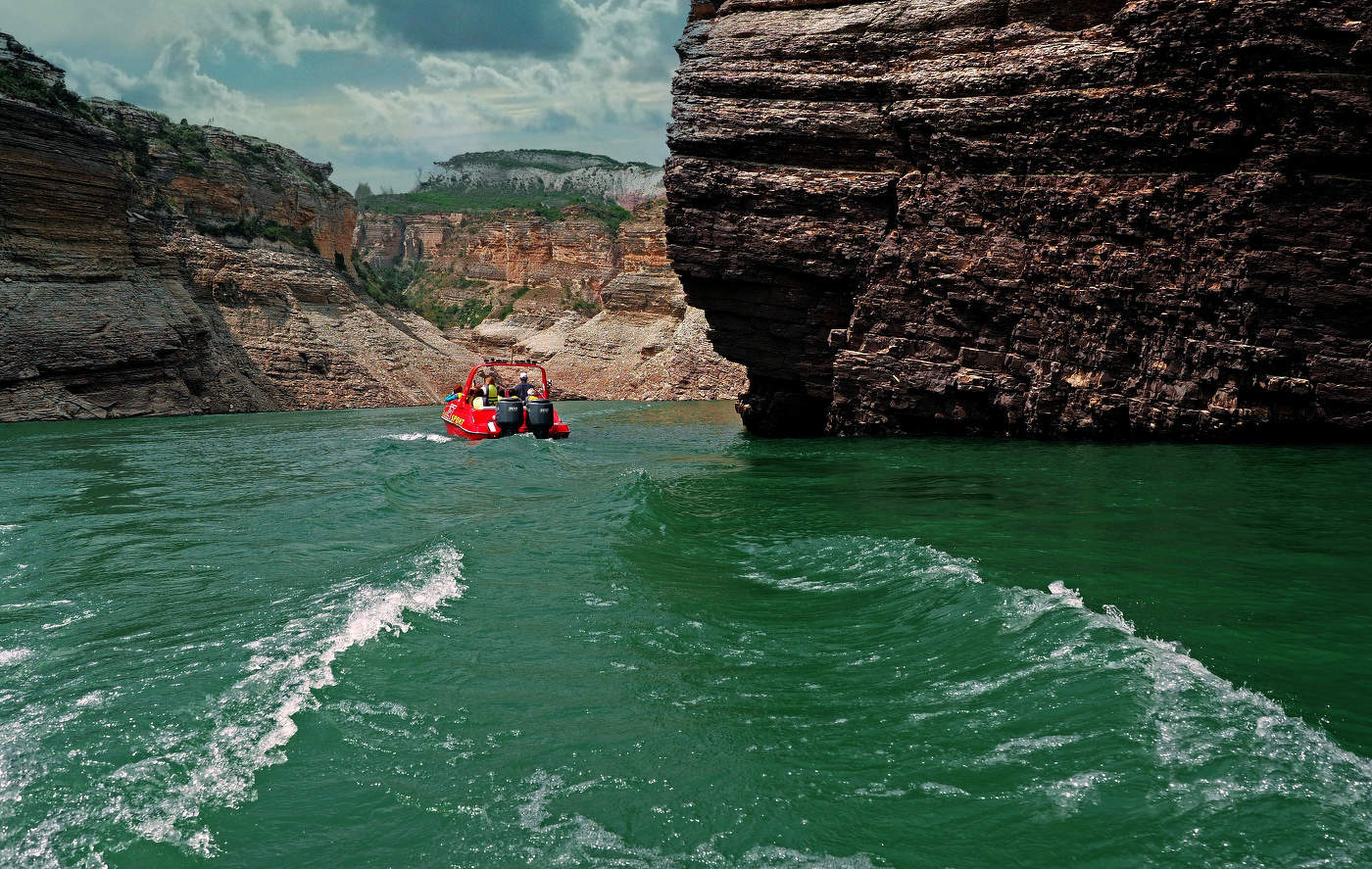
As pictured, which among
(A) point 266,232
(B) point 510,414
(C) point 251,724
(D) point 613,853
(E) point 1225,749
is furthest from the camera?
(A) point 266,232

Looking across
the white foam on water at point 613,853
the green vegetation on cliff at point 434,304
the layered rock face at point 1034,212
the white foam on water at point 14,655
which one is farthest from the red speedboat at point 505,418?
the green vegetation on cliff at point 434,304

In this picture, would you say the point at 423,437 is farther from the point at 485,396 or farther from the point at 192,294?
the point at 192,294

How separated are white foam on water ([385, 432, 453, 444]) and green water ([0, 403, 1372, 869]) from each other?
12.9 m

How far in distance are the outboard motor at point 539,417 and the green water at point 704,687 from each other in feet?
38.5

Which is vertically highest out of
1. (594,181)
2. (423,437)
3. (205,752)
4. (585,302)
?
(594,181)

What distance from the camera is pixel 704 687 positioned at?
5.55 metres

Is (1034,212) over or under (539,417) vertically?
over

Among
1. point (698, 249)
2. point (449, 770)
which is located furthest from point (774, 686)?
point (698, 249)

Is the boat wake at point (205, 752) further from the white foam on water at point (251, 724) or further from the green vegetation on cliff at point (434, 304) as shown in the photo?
the green vegetation on cliff at point (434, 304)

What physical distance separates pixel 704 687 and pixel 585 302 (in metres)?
84.9

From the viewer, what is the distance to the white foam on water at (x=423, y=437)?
80.9 ft

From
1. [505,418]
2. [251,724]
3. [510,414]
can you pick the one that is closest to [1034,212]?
[510,414]

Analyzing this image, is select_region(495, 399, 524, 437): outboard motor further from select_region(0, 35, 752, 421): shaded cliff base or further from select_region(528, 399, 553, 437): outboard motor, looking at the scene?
select_region(0, 35, 752, 421): shaded cliff base

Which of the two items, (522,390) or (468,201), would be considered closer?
(522,390)
